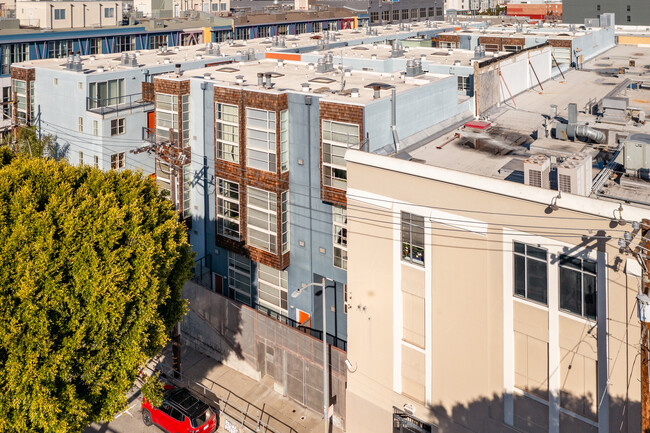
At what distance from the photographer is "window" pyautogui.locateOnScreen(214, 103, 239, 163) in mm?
35406

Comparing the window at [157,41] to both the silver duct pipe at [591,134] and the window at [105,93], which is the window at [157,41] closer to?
the window at [105,93]

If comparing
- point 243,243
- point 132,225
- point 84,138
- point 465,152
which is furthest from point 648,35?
point 132,225

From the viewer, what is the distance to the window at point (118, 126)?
46.3m

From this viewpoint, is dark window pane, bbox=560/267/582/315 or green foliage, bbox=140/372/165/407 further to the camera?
green foliage, bbox=140/372/165/407

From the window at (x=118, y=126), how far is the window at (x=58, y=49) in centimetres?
2452

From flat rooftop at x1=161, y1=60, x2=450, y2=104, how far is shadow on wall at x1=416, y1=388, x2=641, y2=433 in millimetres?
15991

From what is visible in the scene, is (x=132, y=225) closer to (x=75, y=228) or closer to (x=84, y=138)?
(x=75, y=228)

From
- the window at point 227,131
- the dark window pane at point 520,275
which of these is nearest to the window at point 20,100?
the window at point 227,131

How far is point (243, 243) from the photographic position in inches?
1427

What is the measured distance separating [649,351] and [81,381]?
20.0 m

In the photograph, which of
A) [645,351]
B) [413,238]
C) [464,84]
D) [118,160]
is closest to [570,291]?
[645,351]

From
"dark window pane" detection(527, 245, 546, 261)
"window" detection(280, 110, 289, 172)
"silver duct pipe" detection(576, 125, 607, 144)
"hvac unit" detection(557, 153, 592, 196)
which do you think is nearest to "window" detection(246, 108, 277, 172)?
"window" detection(280, 110, 289, 172)

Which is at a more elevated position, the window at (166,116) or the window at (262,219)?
the window at (166,116)

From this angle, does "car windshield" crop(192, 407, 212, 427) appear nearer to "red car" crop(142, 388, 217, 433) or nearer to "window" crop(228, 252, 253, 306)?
"red car" crop(142, 388, 217, 433)
